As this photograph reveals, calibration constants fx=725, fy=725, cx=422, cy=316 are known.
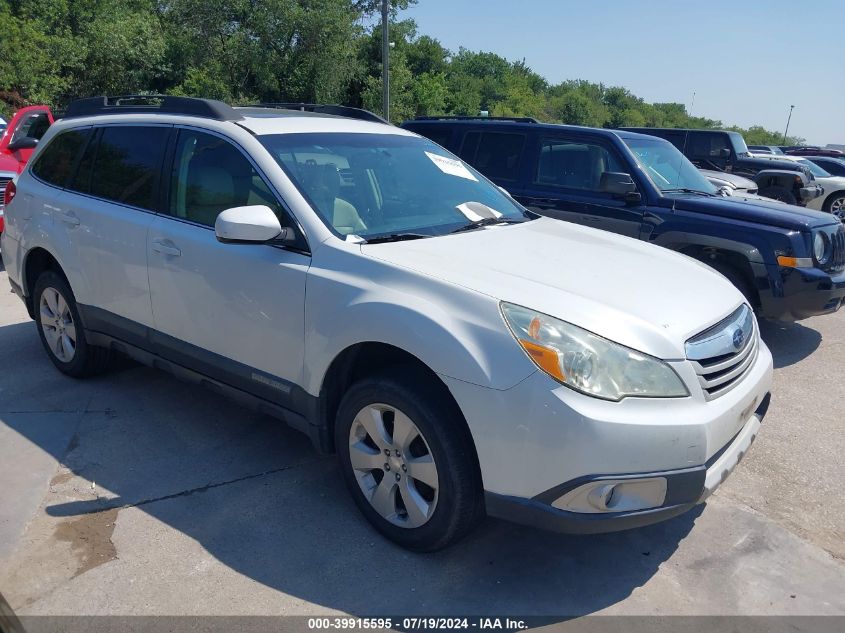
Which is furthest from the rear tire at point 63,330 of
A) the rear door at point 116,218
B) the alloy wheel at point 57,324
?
the rear door at point 116,218

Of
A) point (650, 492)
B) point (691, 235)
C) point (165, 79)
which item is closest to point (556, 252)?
point (650, 492)

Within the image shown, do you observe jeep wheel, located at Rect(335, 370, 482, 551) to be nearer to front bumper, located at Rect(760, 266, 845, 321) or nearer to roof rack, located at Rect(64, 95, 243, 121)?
roof rack, located at Rect(64, 95, 243, 121)

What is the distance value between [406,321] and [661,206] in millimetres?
4245

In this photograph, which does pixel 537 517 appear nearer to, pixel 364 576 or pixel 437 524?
pixel 437 524

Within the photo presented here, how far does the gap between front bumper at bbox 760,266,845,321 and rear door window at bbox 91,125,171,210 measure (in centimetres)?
464

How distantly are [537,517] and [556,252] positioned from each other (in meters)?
1.35

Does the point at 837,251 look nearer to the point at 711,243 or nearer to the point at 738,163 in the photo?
the point at 711,243

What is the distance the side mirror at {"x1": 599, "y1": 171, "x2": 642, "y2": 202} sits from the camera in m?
6.39

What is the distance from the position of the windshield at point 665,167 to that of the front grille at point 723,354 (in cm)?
368

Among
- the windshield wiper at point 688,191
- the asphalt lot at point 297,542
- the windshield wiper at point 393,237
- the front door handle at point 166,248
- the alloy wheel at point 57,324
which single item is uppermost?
the windshield wiper at point 393,237

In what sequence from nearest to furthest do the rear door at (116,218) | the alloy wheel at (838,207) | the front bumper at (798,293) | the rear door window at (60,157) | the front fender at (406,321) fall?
the front fender at (406,321), the rear door at (116,218), the rear door window at (60,157), the front bumper at (798,293), the alloy wheel at (838,207)

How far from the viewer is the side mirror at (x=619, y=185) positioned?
6.39 meters

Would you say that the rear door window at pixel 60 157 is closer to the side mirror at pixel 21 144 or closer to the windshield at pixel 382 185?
the windshield at pixel 382 185

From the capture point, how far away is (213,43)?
104ft
